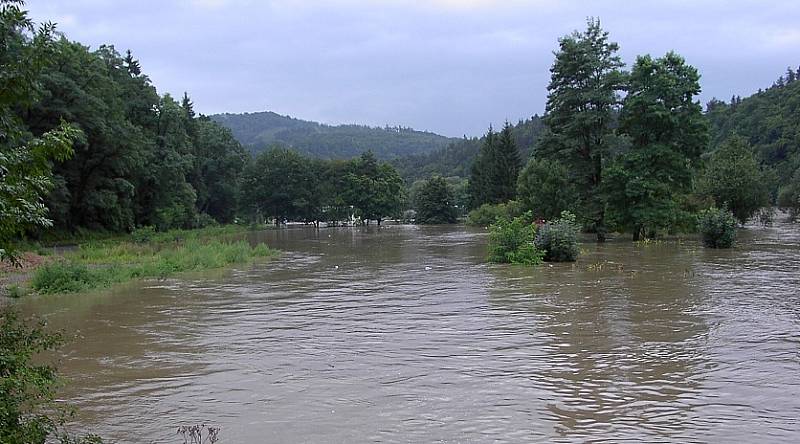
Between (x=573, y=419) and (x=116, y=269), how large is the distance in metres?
21.1

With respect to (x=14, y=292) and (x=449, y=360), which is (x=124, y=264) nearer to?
(x=14, y=292)

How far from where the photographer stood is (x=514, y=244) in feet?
89.4

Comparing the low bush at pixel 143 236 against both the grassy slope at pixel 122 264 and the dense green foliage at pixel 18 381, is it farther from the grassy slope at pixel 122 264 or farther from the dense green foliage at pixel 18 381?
the dense green foliage at pixel 18 381

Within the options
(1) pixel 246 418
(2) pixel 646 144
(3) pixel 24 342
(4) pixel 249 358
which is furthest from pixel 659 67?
(3) pixel 24 342

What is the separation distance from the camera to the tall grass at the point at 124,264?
20953 millimetres

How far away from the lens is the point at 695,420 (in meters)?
7.72

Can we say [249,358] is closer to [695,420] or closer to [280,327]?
[280,327]

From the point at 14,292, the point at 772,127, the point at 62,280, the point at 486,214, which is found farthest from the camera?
the point at 772,127

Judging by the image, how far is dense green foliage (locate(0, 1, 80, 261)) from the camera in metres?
4.62

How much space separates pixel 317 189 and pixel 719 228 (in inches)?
2725

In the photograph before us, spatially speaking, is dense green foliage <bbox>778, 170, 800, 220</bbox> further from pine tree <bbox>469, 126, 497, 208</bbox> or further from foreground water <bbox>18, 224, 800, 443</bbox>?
foreground water <bbox>18, 224, 800, 443</bbox>

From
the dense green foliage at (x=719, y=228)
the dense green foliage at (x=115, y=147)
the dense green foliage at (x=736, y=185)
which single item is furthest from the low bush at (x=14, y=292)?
the dense green foliage at (x=736, y=185)

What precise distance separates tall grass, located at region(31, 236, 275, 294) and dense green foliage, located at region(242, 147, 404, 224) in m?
56.1

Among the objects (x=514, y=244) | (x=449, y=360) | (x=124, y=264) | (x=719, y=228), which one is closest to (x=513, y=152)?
(x=719, y=228)
